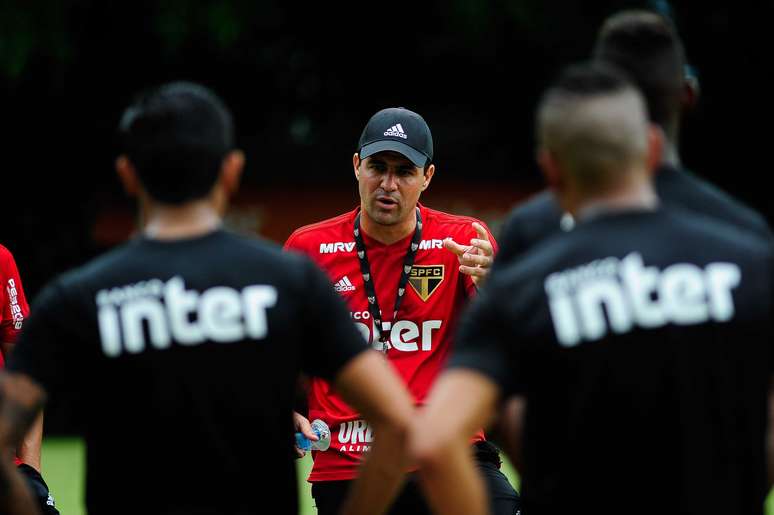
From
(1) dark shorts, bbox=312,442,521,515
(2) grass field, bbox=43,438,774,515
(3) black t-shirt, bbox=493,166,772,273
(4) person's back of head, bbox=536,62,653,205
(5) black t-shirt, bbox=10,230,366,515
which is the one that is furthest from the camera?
(2) grass field, bbox=43,438,774,515

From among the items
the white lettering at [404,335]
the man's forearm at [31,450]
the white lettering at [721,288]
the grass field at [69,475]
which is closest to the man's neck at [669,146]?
the white lettering at [721,288]

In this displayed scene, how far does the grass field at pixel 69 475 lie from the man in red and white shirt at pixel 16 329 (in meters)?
2.68

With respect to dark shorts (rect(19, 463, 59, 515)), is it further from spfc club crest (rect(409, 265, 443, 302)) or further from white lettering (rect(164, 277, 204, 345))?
white lettering (rect(164, 277, 204, 345))

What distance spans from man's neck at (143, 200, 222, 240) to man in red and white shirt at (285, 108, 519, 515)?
8.64ft

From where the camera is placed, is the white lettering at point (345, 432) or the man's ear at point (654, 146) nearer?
the man's ear at point (654, 146)

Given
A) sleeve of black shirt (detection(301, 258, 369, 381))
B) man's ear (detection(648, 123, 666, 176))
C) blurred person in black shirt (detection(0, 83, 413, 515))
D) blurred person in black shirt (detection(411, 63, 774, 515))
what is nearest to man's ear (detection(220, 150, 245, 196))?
blurred person in black shirt (detection(0, 83, 413, 515))

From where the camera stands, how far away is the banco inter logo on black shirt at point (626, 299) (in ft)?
11.0

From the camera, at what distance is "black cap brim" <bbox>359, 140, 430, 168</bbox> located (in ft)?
22.3

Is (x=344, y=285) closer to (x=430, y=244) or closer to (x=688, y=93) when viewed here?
(x=430, y=244)

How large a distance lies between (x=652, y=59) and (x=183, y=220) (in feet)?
5.14

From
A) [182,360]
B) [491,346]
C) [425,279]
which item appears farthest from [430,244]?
[491,346]

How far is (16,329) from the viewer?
7039 mm

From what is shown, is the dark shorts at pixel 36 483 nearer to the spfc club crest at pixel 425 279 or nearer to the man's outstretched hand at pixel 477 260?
the spfc club crest at pixel 425 279

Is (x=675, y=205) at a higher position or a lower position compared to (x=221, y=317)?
higher
